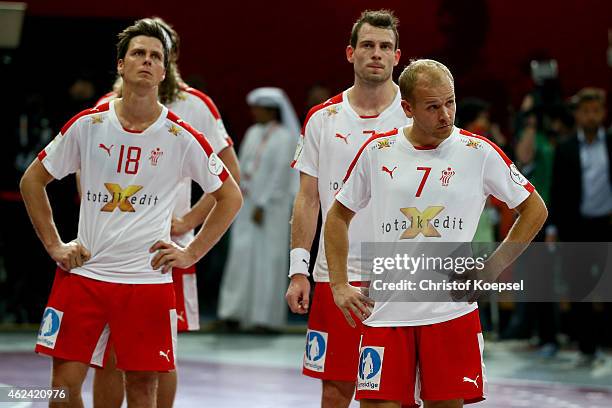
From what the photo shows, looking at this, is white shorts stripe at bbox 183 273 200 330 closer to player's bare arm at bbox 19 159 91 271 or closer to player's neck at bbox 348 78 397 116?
player's bare arm at bbox 19 159 91 271

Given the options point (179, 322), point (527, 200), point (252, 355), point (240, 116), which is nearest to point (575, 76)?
point (240, 116)

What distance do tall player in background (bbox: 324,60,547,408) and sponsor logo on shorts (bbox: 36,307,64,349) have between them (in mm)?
1365

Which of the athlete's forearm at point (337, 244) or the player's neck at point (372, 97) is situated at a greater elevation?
the player's neck at point (372, 97)

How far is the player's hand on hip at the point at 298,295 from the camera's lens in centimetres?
552

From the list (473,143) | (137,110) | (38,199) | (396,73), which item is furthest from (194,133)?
(396,73)

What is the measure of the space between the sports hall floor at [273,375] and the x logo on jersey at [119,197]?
201cm

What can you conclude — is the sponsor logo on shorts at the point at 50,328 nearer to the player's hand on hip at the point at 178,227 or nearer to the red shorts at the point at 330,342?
the player's hand on hip at the point at 178,227

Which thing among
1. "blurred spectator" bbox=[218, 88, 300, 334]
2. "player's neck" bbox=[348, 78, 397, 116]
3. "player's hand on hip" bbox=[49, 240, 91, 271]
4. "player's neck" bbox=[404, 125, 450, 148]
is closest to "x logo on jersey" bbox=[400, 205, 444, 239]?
"player's neck" bbox=[404, 125, 450, 148]

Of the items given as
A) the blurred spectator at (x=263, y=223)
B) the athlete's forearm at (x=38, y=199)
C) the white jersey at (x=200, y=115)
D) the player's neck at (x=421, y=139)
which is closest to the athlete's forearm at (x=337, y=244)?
the player's neck at (x=421, y=139)

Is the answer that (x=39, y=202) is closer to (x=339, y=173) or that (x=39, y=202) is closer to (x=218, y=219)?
(x=218, y=219)

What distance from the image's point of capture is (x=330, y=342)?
18.7ft

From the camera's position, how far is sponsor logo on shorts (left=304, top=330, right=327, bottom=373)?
18.7 ft

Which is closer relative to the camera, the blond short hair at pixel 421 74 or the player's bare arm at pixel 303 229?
the blond short hair at pixel 421 74

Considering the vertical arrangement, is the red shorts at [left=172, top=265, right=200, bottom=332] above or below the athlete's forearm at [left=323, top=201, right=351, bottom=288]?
below
